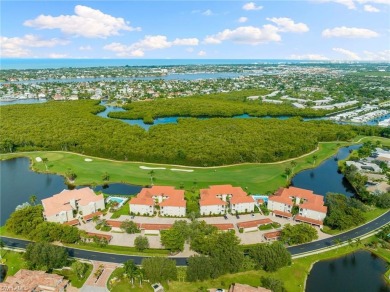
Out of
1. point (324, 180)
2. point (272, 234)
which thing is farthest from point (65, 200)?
point (324, 180)

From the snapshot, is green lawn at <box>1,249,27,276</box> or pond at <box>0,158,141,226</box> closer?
green lawn at <box>1,249,27,276</box>

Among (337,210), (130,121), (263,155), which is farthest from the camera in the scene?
(130,121)

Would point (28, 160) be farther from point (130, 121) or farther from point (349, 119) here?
point (349, 119)

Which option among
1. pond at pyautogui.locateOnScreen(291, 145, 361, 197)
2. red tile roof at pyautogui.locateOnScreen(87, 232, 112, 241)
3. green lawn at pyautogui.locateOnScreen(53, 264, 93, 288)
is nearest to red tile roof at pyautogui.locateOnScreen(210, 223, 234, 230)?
red tile roof at pyautogui.locateOnScreen(87, 232, 112, 241)

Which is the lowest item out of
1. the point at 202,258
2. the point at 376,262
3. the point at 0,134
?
the point at 376,262

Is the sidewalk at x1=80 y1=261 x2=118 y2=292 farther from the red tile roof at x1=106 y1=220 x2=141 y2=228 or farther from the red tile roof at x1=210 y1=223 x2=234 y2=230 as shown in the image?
the red tile roof at x1=210 y1=223 x2=234 y2=230

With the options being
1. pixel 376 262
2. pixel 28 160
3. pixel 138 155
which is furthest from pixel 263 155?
pixel 28 160
